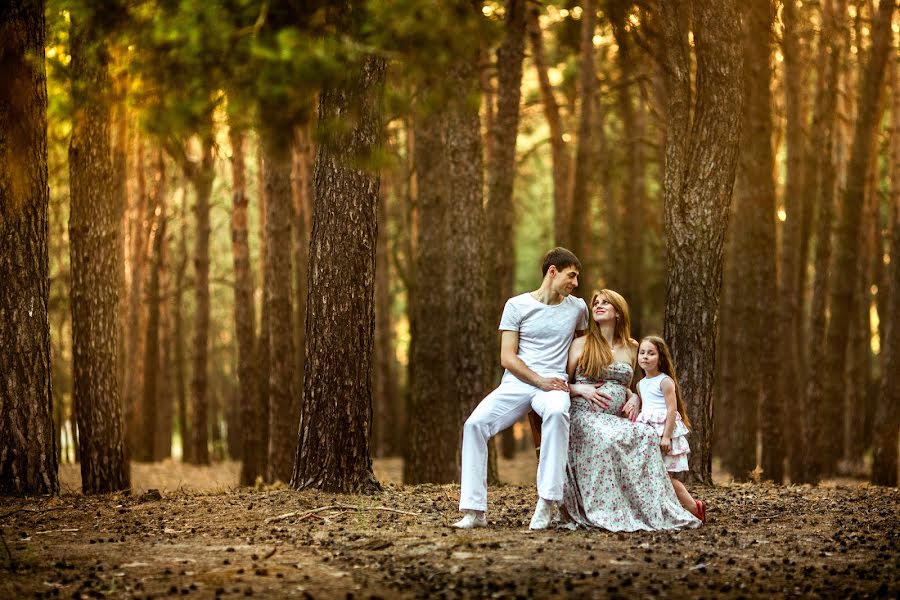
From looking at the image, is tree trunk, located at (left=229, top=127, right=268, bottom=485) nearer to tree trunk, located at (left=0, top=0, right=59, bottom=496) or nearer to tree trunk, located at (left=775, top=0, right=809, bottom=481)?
tree trunk, located at (left=0, top=0, right=59, bottom=496)

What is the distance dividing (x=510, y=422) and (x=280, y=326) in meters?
7.88

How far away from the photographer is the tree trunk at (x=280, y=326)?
16.3 m

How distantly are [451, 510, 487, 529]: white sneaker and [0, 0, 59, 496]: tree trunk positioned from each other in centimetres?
442

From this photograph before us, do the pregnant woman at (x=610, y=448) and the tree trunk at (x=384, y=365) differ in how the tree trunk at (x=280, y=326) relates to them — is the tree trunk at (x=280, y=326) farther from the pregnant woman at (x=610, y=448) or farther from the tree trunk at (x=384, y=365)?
the tree trunk at (x=384, y=365)

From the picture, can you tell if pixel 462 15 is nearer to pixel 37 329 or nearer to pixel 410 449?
pixel 37 329

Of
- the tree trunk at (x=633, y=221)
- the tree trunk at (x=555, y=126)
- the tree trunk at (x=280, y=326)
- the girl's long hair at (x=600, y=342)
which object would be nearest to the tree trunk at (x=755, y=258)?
the tree trunk at (x=555, y=126)

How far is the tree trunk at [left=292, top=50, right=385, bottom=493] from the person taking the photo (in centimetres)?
1077

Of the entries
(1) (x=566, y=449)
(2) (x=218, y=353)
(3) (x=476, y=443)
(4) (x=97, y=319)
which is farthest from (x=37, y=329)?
(2) (x=218, y=353)

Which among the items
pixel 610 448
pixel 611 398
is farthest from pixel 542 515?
pixel 611 398

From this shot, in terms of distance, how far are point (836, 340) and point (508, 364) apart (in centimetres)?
1125

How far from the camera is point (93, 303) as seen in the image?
12.4m

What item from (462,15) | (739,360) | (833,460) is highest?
(462,15)

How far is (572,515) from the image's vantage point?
362 inches

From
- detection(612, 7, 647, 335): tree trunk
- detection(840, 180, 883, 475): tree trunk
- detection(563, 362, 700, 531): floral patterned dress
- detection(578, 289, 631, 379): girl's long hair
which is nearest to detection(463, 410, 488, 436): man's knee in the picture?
detection(563, 362, 700, 531): floral patterned dress
